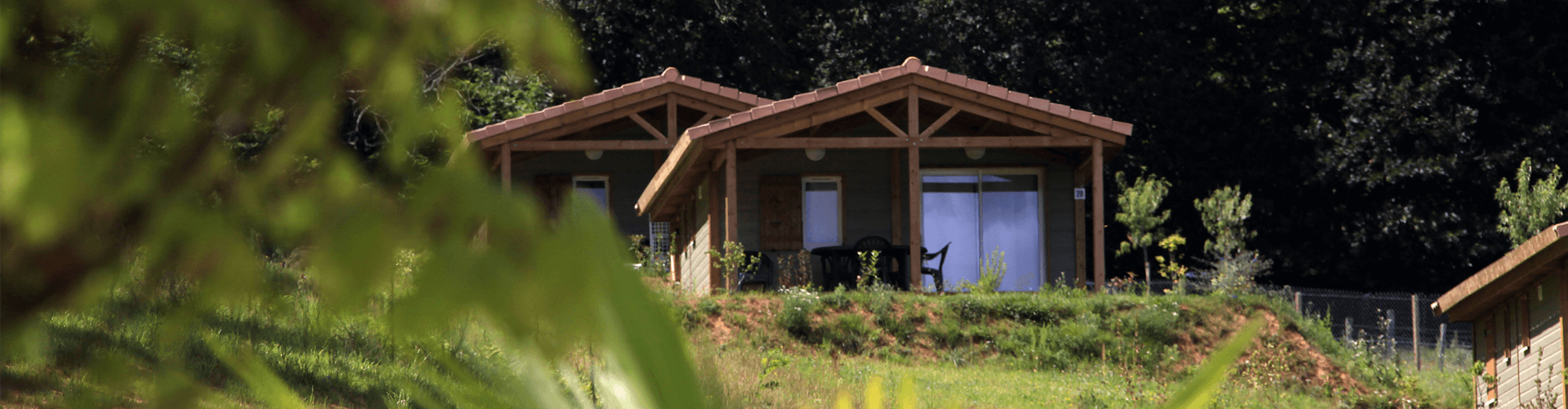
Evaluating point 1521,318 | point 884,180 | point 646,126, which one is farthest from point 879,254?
point 1521,318

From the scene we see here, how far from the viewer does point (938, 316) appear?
40.0ft

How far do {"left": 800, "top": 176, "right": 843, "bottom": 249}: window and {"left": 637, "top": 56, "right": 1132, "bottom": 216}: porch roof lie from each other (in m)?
2.67

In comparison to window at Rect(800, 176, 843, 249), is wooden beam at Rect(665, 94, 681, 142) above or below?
above

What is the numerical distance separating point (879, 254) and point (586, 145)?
16.2 feet

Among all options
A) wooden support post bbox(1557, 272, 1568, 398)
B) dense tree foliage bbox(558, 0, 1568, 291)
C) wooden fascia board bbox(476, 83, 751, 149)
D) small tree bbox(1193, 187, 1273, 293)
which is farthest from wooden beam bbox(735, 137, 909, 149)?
dense tree foliage bbox(558, 0, 1568, 291)

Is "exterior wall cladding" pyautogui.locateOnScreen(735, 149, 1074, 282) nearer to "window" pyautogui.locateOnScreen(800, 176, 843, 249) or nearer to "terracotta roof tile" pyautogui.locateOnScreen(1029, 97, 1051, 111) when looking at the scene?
"window" pyautogui.locateOnScreen(800, 176, 843, 249)

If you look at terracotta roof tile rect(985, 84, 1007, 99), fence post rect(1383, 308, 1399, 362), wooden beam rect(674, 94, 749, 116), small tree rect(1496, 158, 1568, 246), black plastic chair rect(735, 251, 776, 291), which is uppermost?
wooden beam rect(674, 94, 749, 116)

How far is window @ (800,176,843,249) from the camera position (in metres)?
18.1

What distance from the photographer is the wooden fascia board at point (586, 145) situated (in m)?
17.4

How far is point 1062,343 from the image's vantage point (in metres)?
11.7

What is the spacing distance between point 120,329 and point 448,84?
0.78 feet

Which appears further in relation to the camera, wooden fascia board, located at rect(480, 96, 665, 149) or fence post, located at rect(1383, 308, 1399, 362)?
wooden fascia board, located at rect(480, 96, 665, 149)

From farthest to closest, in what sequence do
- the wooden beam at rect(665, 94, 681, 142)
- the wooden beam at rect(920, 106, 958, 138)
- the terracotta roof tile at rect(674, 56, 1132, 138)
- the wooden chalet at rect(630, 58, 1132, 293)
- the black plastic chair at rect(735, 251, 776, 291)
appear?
1. the wooden beam at rect(665, 94, 681, 142)
2. the wooden chalet at rect(630, 58, 1132, 293)
3. the black plastic chair at rect(735, 251, 776, 291)
4. the wooden beam at rect(920, 106, 958, 138)
5. the terracotta roof tile at rect(674, 56, 1132, 138)

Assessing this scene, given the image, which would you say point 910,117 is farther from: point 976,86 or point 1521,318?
point 1521,318
